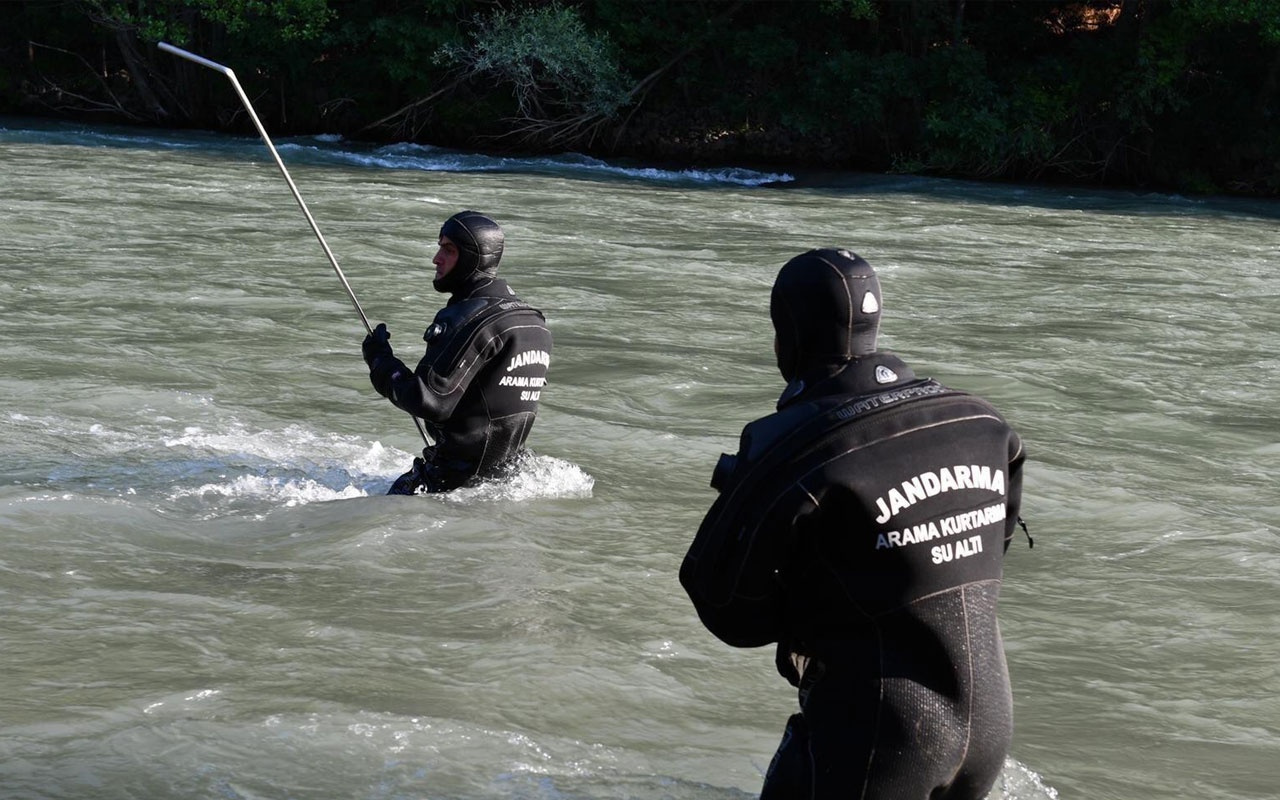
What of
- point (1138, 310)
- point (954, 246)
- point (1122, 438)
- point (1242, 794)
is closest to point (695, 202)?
point (954, 246)

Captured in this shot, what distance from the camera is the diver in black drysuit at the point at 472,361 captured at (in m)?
6.89

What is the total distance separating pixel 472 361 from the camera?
6973mm

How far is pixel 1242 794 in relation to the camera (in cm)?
521

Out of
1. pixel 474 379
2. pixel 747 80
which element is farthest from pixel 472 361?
pixel 747 80

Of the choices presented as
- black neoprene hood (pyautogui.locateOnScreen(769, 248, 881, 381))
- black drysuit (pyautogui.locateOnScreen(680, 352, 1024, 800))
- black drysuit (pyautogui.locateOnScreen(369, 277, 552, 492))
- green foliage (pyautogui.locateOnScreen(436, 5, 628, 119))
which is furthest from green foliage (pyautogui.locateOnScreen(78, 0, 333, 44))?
black drysuit (pyautogui.locateOnScreen(680, 352, 1024, 800))

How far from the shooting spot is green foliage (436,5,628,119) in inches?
1239

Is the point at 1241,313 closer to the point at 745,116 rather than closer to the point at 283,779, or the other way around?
the point at 283,779

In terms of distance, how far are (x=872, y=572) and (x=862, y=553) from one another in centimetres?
5

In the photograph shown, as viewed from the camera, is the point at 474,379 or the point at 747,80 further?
the point at 747,80

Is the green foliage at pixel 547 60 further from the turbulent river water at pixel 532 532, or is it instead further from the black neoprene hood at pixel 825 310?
the black neoprene hood at pixel 825 310

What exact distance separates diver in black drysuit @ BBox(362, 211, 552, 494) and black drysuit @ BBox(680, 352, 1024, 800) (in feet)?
12.2

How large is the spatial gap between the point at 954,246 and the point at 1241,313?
5246mm

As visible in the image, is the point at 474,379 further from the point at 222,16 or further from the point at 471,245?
the point at 222,16

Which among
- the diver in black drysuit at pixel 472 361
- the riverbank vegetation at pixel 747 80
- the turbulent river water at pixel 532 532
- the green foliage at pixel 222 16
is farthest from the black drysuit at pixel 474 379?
the green foliage at pixel 222 16
